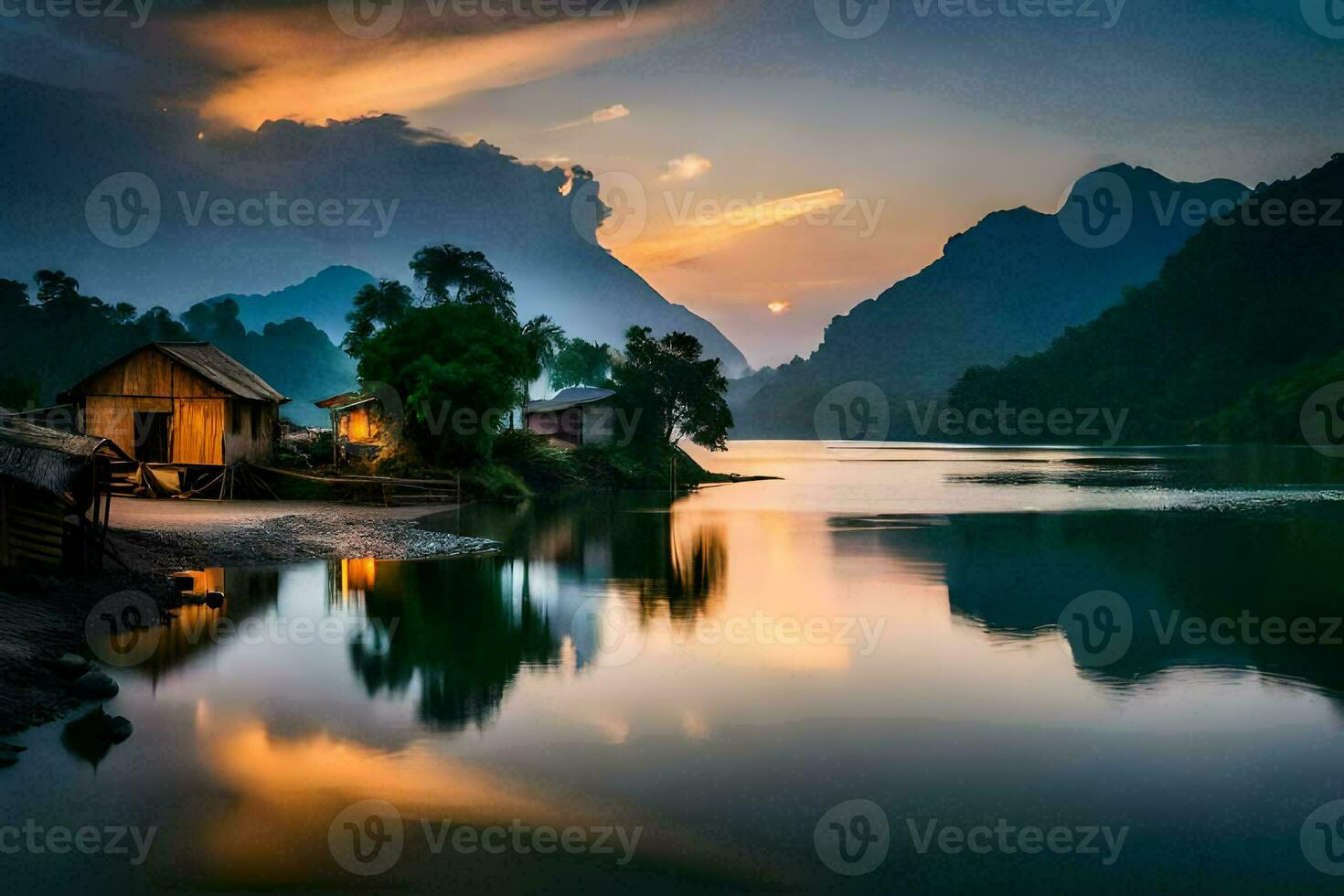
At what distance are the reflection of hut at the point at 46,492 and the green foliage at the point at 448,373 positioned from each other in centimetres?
3059

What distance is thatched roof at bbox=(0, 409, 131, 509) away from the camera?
19.4 m

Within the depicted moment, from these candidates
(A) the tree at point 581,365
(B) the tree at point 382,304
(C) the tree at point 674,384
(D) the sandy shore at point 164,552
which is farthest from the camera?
(A) the tree at point 581,365

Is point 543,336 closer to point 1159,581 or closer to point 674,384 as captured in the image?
point 674,384

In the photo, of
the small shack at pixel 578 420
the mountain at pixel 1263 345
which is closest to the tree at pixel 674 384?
the small shack at pixel 578 420

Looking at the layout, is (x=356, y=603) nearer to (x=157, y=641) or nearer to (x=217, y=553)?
(x=157, y=641)

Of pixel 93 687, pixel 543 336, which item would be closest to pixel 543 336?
pixel 543 336

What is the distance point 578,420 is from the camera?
3214 inches

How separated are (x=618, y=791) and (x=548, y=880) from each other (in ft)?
8.24

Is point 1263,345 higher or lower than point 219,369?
higher

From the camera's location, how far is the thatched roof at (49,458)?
63.7 ft

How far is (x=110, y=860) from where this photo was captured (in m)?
10.2

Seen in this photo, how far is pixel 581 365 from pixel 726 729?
124 metres

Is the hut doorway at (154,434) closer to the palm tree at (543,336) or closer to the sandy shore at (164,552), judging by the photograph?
the sandy shore at (164,552)

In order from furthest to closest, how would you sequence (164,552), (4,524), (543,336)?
(543,336) → (164,552) → (4,524)
